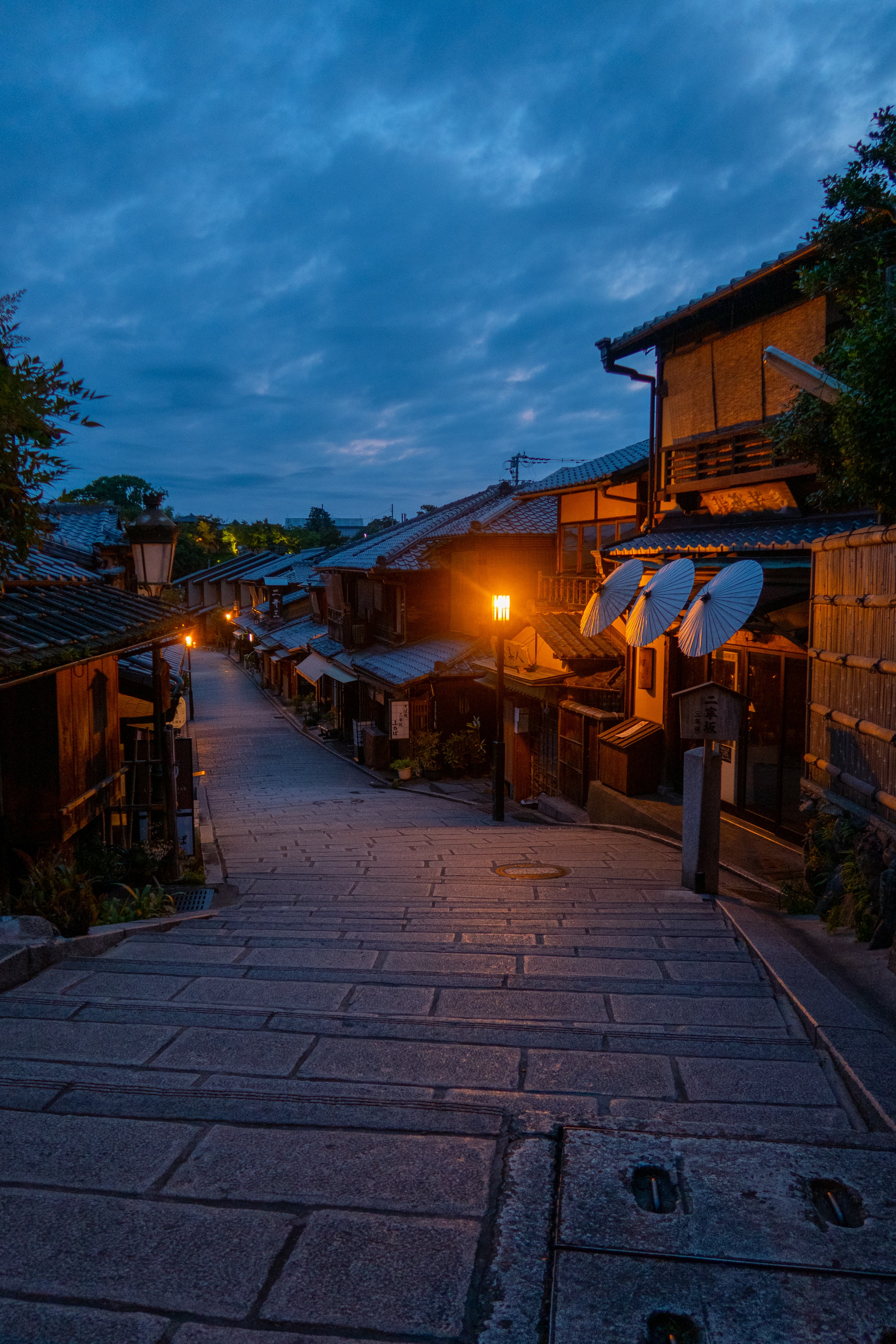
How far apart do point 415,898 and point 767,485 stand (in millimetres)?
9143

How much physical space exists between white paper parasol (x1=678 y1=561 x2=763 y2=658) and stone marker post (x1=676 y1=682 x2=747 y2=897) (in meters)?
1.30

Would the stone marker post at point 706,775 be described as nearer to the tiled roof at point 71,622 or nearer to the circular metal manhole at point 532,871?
the circular metal manhole at point 532,871

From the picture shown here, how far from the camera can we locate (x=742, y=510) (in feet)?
47.9

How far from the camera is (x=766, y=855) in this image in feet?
37.7

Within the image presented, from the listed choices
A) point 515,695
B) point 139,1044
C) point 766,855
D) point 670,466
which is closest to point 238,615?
point 515,695

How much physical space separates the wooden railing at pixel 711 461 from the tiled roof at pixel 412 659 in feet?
35.3

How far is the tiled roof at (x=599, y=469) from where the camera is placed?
19594 mm

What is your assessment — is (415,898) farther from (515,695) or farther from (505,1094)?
(515,695)

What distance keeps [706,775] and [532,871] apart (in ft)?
10.3

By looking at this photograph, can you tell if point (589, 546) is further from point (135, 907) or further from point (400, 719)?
point (135, 907)

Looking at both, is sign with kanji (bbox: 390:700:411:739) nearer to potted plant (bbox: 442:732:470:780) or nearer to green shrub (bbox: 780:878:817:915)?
potted plant (bbox: 442:732:470:780)

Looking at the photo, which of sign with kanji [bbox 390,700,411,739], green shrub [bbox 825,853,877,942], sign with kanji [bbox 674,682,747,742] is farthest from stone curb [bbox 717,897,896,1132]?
sign with kanji [bbox 390,700,411,739]

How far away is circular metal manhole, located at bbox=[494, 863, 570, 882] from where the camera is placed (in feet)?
34.5

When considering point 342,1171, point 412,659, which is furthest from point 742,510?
point 412,659
